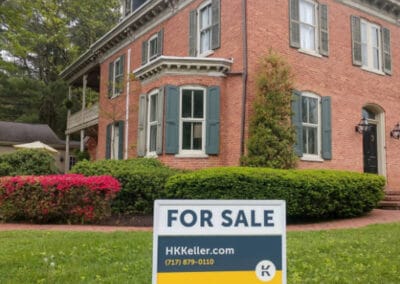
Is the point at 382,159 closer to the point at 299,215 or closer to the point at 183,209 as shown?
the point at 299,215

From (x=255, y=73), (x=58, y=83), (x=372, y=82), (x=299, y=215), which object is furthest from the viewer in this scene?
(x=58, y=83)

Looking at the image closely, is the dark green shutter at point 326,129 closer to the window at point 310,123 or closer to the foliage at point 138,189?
the window at point 310,123

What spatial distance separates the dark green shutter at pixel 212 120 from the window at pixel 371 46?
5.19m

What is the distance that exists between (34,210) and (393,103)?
38.7 ft

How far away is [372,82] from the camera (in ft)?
44.3

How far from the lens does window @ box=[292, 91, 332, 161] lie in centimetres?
1132

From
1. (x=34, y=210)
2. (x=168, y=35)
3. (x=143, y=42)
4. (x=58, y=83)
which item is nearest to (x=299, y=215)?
(x=34, y=210)

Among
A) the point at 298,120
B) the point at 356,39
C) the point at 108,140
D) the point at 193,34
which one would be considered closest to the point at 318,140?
the point at 298,120

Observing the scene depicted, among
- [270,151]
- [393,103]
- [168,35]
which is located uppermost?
[168,35]

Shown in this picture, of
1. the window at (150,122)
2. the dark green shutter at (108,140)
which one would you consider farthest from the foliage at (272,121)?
the dark green shutter at (108,140)

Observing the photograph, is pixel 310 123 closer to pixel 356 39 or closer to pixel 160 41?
pixel 356 39

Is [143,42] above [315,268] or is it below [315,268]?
above

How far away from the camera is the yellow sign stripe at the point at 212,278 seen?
1902 mm

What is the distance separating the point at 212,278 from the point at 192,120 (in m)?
9.19
